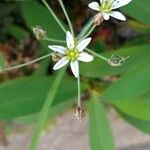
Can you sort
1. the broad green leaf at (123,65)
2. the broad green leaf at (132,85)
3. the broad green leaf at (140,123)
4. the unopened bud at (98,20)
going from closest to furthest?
the unopened bud at (98,20), the broad green leaf at (132,85), the broad green leaf at (123,65), the broad green leaf at (140,123)

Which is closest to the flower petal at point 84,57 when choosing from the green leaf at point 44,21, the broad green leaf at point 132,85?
the broad green leaf at point 132,85

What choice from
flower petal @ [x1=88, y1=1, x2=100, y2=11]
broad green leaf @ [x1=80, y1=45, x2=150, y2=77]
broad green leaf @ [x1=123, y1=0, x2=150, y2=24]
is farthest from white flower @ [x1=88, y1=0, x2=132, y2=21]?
broad green leaf @ [x1=80, y1=45, x2=150, y2=77]

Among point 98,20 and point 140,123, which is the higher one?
point 140,123

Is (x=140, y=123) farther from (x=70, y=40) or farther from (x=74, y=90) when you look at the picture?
(x=70, y=40)

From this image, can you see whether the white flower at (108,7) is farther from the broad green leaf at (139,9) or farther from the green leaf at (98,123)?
the green leaf at (98,123)

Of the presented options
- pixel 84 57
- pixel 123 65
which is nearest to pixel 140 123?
pixel 123 65

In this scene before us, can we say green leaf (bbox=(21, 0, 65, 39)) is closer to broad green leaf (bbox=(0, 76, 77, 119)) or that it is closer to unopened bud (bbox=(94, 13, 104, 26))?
broad green leaf (bbox=(0, 76, 77, 119))

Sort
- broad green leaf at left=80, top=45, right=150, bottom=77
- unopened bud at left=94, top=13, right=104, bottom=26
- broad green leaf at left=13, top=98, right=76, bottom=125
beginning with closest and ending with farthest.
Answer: unopened bud at left=94, top=13, right=104, bottom=26
broad green leaf at left=80, top=45, right=150, bottom=77
broad green leaf at left=13, top=98, right=76, bottom=125
